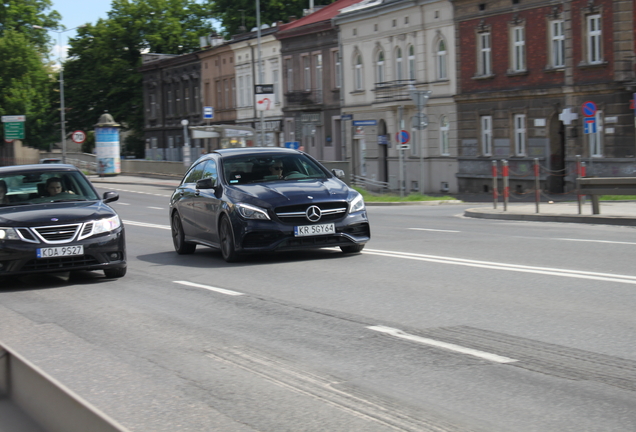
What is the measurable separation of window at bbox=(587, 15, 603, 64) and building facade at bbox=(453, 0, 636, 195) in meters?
0.04

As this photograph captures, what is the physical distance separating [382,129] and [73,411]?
47.8 meters

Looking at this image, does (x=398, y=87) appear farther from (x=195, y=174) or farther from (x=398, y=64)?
(x=195, y=174)

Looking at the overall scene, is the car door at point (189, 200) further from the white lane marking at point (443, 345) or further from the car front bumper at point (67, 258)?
the white lane marking at point (443, 345)

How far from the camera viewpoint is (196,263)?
14.1 meters

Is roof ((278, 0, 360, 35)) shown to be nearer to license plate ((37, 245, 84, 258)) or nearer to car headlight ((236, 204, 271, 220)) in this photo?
car headlight ((236, 204, 271, 220))

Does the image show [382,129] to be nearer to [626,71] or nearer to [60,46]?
[626,71]

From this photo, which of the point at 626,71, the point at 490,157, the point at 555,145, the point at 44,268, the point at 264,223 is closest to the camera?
the point at 44,268

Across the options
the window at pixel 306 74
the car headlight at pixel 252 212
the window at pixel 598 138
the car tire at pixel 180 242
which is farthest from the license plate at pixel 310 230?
the window at pixel 306 74

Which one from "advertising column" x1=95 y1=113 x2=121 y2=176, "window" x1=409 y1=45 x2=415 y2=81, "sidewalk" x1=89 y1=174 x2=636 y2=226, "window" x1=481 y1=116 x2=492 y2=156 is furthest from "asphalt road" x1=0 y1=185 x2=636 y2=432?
"advertising column" x1=95 y1=113 x2=121 y2=176

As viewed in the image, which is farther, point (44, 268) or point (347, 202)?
point (347, 202)

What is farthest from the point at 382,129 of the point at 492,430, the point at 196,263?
the point at 492,430

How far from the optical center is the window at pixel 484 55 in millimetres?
42594

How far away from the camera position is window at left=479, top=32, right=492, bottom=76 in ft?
140

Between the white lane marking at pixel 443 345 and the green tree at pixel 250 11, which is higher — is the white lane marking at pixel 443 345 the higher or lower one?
the lower one
